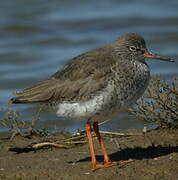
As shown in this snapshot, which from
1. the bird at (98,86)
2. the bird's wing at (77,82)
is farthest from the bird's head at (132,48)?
the bird's wing at (77,82)

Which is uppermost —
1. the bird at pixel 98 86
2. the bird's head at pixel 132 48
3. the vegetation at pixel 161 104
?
the bird's head at pixel 132 48

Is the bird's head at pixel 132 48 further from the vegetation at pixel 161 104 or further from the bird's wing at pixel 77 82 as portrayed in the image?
the vegetation at pixel 161 104

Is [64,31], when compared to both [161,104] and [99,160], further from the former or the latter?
[99,160]

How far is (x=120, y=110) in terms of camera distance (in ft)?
23.9

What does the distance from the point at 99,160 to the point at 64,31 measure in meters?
Answer: 8.36

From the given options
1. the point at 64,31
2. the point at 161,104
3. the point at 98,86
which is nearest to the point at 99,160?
the point at 98,86

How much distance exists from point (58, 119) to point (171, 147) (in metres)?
3.48

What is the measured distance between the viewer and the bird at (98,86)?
7.19 metres

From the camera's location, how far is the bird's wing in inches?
287

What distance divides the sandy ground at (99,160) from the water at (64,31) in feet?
12.1

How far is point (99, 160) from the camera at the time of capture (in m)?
7.70

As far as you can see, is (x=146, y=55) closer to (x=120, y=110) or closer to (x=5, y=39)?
(x=120, y=110)

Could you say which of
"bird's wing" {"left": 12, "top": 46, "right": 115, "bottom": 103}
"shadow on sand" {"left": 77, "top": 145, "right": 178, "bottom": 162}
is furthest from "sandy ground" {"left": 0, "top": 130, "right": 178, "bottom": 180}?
"bird's wing" {"left": 12, "top": 46, "right": 115, "bottom": 103}

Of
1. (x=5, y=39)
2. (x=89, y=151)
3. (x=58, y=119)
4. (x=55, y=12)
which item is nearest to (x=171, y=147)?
(x=89, y=151)
